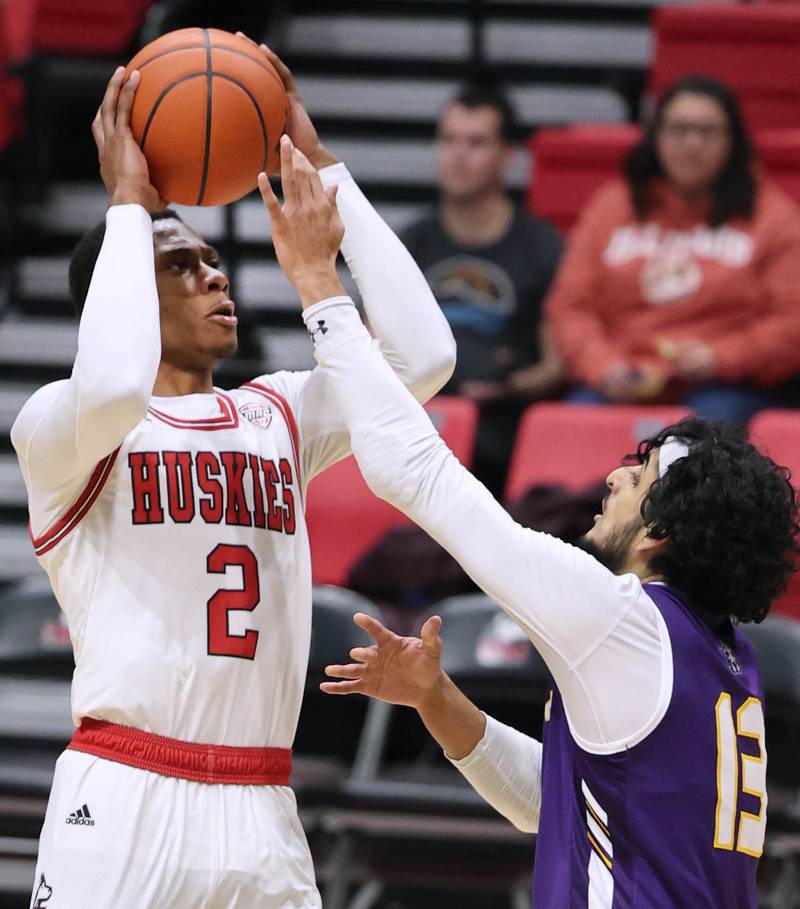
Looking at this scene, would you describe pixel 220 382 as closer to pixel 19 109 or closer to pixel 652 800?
pixel 19 109

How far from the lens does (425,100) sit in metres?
8.29

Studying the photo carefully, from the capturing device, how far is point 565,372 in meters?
6.54

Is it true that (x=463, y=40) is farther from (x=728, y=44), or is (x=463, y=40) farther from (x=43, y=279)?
(x=43, y=279)

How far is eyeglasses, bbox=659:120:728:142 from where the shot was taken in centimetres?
641

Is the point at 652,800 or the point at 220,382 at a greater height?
the point at 652,800

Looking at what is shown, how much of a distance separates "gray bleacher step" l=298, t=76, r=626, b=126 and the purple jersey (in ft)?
18.4

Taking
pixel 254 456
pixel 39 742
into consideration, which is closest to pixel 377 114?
pixel 39 742

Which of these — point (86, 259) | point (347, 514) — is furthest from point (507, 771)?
point (347, 514)

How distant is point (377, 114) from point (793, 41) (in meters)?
2.00

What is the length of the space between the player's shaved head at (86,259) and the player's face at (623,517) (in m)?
1.02

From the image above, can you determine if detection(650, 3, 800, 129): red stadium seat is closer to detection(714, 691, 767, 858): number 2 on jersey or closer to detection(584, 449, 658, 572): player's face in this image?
detection(584, 449, 658, 572): player's face

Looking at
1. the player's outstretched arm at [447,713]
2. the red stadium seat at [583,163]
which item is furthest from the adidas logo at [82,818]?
the red stadium seat at [583,163]

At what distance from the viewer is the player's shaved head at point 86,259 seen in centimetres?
325

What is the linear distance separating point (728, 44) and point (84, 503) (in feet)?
17.4
